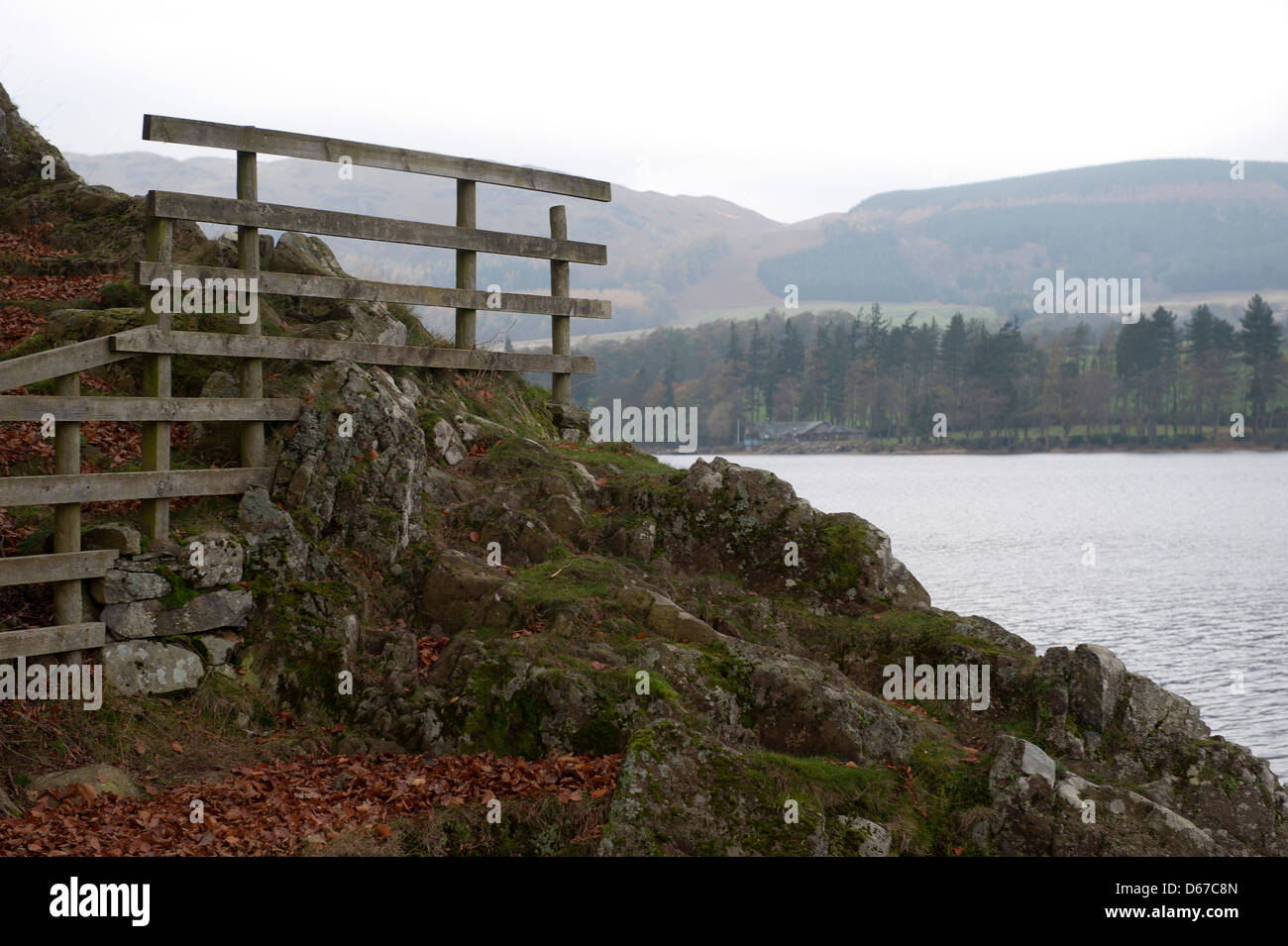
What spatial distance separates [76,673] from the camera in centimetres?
955

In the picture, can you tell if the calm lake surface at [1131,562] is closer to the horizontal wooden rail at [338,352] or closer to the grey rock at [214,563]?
the horizontal wooden rail at [338,352]

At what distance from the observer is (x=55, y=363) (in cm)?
987

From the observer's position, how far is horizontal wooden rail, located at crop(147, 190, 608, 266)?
11.2 metres

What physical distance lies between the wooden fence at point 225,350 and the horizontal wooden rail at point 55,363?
0.04ft

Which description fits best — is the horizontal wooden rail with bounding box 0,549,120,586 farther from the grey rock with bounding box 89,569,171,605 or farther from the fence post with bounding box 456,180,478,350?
the fence post with bounding box 456,180,478,350

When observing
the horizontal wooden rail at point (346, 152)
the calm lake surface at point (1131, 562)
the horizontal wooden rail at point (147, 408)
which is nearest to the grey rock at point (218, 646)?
the horizontal wooden rail at point (147, 408)

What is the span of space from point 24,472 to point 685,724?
734 cm

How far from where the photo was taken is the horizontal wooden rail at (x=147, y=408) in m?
9.46

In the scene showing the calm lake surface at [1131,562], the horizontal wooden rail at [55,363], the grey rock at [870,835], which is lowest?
the calm lake surface at [1131,562]

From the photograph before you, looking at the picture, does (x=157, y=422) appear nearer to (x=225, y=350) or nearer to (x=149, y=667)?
(x=225, y=350)

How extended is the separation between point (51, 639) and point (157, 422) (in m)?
2.30

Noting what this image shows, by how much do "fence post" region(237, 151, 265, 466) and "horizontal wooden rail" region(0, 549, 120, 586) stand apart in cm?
189

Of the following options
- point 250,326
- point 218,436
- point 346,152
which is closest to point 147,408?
point 218,436
